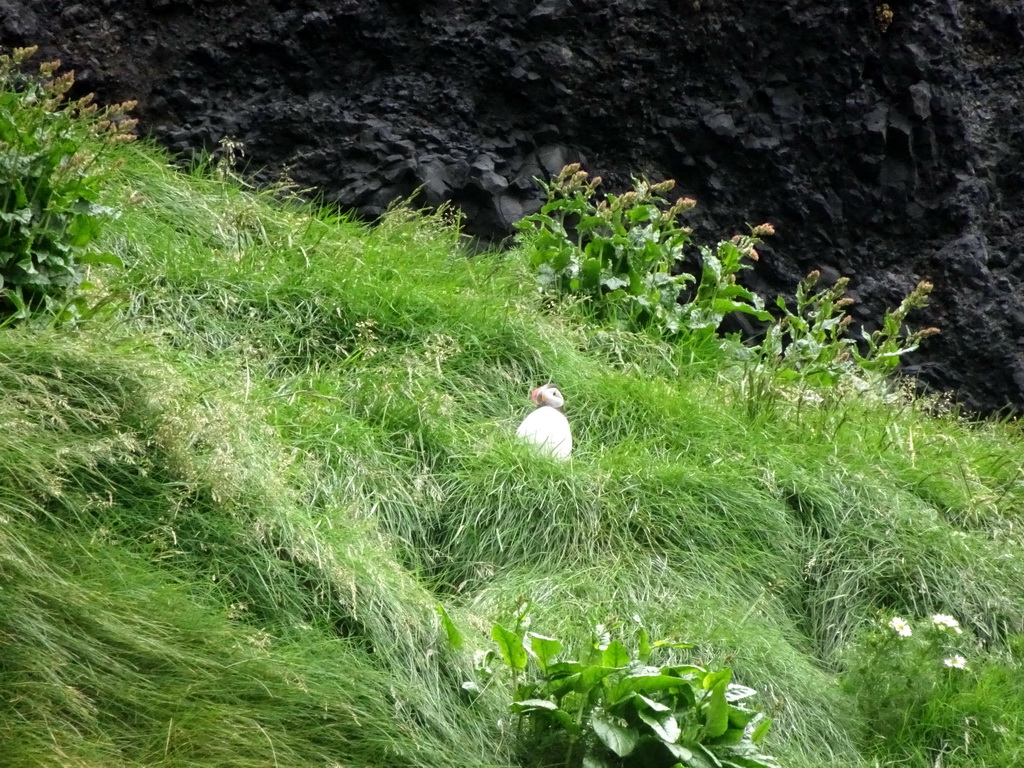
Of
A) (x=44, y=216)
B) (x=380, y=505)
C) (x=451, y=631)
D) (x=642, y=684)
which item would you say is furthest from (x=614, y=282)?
(x=642, y=684)

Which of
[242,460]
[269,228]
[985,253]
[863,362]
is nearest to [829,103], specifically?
Result: [985,253]

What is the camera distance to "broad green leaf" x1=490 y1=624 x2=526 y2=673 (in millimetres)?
3234

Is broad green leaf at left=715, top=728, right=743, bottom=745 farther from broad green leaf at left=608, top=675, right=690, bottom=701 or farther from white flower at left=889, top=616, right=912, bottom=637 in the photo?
white flower at left=889, top=616, right=912, bottom=637

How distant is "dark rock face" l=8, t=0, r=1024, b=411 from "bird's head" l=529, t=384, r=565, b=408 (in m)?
2.25

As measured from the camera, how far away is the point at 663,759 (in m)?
3.12

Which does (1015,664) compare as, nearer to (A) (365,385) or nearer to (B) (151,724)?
(A) (365,385)

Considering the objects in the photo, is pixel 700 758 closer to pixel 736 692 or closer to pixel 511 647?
pixel 736 692

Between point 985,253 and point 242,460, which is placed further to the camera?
point 985,253

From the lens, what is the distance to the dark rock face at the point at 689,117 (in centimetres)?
693

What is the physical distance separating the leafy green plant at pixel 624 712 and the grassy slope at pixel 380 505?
170 mm

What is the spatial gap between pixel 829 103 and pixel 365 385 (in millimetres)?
4059

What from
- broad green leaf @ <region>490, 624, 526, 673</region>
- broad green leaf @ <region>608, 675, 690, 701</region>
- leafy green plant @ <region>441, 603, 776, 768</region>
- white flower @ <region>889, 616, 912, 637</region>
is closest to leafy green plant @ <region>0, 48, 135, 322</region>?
broad green leaf @ <region>490, 624, 526, 673</region>

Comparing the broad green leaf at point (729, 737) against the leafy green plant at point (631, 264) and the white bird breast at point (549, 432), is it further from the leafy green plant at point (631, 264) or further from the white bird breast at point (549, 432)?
the leafy green plant at point (631, 264)

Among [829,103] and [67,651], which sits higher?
[829,103]
